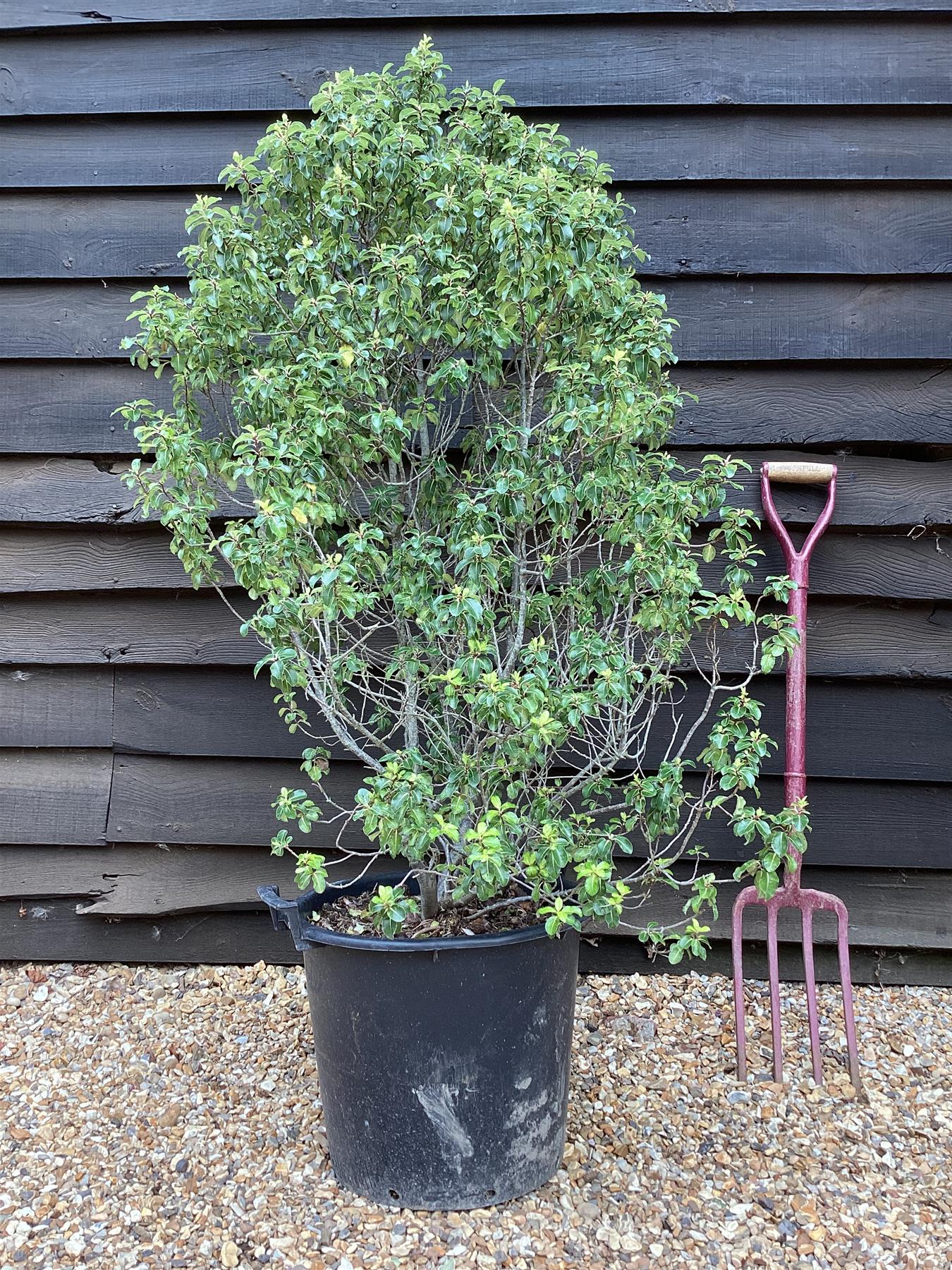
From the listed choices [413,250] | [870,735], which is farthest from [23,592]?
[870,735]

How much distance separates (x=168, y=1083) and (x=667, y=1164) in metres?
1.09

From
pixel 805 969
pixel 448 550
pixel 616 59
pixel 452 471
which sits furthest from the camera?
pixel 616 59

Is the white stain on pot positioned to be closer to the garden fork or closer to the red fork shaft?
the garden fork

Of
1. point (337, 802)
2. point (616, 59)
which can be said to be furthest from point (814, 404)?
point (337, 802)

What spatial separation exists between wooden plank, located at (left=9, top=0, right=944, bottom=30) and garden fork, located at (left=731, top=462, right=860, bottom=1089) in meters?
1.15

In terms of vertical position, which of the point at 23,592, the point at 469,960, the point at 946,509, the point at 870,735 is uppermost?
the point at 946,509

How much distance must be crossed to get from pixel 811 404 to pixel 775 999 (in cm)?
144

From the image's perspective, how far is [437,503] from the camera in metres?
1.95

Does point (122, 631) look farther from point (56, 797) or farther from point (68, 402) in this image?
point (68, 402)

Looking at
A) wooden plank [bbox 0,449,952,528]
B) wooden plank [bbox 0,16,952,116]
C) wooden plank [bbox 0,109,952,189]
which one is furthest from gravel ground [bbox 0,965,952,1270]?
wooden plank [bbox 0,16,952,116]

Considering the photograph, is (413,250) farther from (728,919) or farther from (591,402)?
(728,919)

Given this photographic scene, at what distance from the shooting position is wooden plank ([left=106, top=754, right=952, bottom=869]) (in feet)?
8.00

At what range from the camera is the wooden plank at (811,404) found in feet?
7.80

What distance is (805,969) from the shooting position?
219 centimetres
